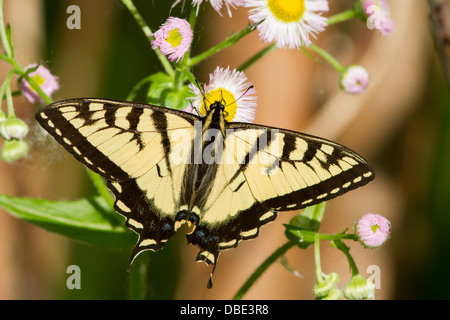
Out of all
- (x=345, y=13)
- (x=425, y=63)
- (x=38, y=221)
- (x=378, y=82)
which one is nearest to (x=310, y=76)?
(x=378, y=82)

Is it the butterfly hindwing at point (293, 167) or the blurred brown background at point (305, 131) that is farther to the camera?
the blurred brown background at point (305, 131)

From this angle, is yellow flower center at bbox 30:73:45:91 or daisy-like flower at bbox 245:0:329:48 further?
yellow flower center at bbox 30:73:45:91

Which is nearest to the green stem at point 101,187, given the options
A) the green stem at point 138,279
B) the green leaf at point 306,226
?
the green stem at point 138,279

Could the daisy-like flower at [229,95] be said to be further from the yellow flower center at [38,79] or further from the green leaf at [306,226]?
the yellow flower center at [38,79]

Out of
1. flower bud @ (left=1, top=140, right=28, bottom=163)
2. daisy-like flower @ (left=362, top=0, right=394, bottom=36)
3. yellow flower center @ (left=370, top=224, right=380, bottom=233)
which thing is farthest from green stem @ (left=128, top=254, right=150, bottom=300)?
daisy-like flower @ (left=362, top=0, right=394, bottom=36)

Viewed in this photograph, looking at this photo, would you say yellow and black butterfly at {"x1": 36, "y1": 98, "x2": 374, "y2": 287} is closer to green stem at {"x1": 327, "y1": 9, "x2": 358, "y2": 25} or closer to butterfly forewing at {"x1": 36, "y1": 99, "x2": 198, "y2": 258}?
butterfly forewing at {"x1": 36, "y1": 99, "x2": 198, "y2": 258}
